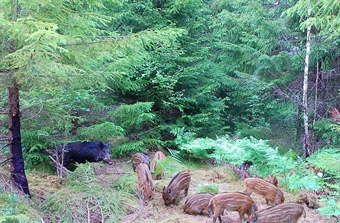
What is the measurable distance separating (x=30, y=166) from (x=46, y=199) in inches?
75.9

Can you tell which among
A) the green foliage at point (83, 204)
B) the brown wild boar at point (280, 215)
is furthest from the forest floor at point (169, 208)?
the brown wild boar at point (280, 215)

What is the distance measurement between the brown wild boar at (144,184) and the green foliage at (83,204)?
0.32 meters

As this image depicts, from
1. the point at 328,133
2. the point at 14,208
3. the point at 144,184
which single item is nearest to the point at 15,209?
the point at 14,208

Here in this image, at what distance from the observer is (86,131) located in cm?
600

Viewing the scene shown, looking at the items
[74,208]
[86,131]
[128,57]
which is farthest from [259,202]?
[86,131]

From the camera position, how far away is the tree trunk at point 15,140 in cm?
389

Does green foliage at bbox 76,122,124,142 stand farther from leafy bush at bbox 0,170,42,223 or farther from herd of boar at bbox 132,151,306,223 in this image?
leafy bush at bbox 0,170,42,223

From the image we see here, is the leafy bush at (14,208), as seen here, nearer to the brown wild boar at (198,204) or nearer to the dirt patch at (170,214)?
the dirt patch at (170,214)

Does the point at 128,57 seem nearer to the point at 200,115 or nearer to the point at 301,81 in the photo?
the point at 200,115

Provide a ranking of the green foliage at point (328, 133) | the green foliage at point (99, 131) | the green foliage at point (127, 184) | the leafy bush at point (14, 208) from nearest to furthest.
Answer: the leafy bush at point (14, 208)
the green foliage at point (127, 184)
the green foliage at point (99, 131)
the green foliage at point (328, 133)

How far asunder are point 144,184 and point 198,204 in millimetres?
868

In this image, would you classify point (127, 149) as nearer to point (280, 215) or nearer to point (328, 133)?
point (280, 215)

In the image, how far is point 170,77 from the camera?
25.3 ft

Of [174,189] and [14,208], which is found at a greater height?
[14,208]
